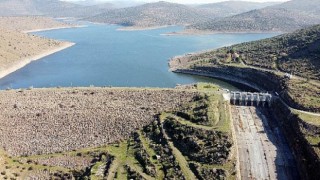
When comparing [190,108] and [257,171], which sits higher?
[190,108]

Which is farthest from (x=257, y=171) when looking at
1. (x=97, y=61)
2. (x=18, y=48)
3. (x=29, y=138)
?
(x=18, y=48)

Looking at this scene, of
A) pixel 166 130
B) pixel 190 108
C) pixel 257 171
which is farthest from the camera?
pixel 190 108

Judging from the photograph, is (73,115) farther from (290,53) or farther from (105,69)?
(290,53)

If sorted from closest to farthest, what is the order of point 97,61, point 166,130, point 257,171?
1. point 257,171
2. point 166,130
3. point 97,61

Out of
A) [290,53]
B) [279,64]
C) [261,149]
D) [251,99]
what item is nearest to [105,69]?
[279,64]

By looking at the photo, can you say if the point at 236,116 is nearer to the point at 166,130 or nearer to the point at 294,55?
the point at 166,130

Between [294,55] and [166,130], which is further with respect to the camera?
[294,55]
